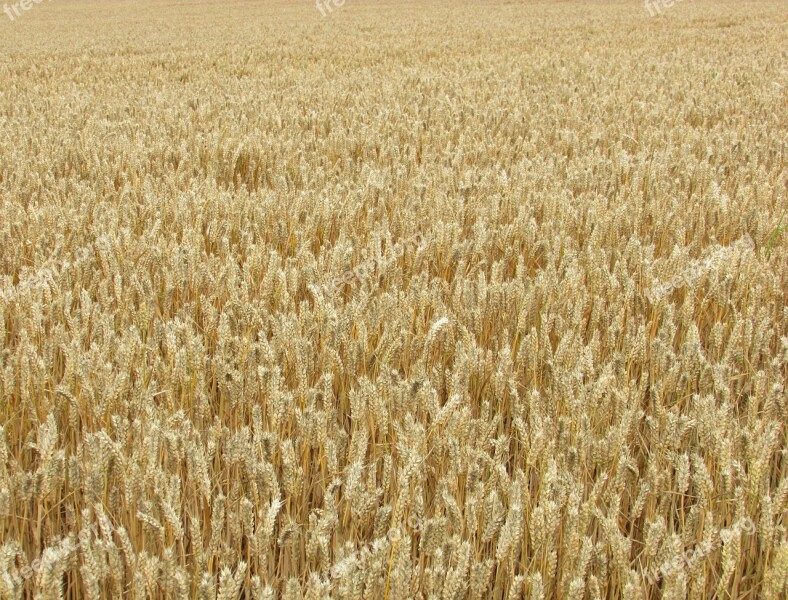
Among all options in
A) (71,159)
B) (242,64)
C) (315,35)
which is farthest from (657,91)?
(315,35)

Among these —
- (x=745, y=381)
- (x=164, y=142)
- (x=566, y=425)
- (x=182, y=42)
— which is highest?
(x=182, y=42)

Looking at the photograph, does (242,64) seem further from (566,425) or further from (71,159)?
(566,425)

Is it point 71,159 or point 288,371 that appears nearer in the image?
point 288,371

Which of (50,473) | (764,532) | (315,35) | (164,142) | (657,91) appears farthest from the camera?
(315,35)

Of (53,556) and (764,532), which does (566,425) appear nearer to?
(764,532)

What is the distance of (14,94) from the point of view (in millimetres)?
6637

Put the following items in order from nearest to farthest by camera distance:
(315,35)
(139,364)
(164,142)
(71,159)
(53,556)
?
(53,556) → (139,364) → (71,159) → (164,142) → (315,35)

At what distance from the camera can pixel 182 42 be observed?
1341 centimetres

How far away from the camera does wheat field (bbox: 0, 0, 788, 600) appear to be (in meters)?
1.21

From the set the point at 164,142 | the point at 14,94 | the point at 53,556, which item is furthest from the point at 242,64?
the point at 53,556

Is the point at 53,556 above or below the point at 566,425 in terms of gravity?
above

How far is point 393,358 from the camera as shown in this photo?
75.4 inches

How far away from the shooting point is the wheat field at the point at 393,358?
1.21 m

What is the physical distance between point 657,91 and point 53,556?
6.48m
